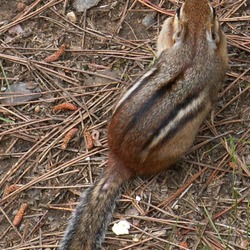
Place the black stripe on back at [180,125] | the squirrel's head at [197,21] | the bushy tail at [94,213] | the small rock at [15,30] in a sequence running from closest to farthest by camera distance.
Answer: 1. the bushy tail at [94,213]
2. the black stripe on back at [180,125]
3. the squirrel's head at [197,21]
4. the small rock at [15,30]

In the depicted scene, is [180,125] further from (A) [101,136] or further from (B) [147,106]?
(A) [101,136]

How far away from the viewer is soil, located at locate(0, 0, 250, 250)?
14.0 ft

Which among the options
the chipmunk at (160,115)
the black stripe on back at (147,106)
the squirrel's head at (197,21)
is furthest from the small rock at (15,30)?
the black stripe on back at (147,106)

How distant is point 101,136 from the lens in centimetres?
465

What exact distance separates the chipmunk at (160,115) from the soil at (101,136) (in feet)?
0.42

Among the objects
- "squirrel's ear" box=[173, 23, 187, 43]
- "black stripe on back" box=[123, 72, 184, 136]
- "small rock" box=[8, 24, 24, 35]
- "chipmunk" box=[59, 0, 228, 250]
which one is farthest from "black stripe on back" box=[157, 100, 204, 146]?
"small rock" box=[8, 24, 24, 35]

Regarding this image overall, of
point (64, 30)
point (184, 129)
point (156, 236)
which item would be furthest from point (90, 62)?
point (156, 236)

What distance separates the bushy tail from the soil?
8cm

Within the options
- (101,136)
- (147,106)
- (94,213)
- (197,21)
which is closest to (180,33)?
(197,21)

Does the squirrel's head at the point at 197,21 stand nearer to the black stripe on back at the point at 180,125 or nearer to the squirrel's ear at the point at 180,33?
the squirrel's ear at the point at 180,33

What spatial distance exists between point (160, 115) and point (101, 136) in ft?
1.94

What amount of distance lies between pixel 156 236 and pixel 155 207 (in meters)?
0.19

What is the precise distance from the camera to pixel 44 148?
464cm

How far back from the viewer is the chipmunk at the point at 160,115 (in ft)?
13.8
